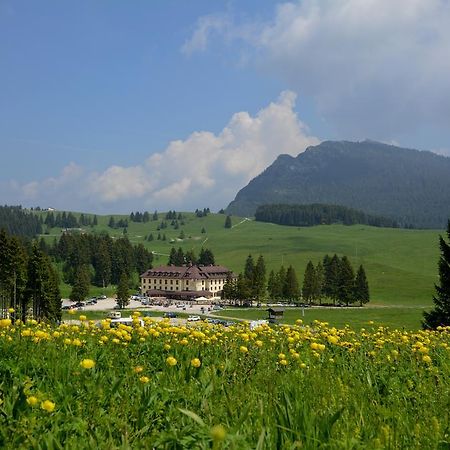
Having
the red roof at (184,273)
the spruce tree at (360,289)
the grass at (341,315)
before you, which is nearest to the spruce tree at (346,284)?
the spruce tree at (360,289)

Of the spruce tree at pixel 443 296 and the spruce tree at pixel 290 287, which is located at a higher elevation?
the spruce tree at pixel 443 296

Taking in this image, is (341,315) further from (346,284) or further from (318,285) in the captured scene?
(318,285)

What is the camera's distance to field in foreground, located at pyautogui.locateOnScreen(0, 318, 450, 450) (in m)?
3.91

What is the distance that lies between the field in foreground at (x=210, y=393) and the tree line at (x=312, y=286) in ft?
413

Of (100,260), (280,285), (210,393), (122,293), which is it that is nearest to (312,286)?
(280,285)

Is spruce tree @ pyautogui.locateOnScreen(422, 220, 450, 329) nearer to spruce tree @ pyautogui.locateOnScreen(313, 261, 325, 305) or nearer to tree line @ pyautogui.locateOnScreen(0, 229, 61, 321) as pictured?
tree line @ pyautogui.locateOnScreen(0, 229, 61, 321)

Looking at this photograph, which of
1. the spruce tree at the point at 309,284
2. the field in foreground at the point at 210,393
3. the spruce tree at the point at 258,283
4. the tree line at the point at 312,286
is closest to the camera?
the field in foreground at the point at 210,393

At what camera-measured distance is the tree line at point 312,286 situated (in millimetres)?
131250

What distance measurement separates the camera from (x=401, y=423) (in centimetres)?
472

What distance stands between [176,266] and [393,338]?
616ft

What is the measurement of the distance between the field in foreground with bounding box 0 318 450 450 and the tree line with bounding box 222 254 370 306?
125984 mm

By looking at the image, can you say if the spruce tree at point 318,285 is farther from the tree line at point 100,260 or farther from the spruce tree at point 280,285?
the tree line at point 100,260

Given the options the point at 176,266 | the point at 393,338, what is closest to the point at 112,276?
the point at 176,266

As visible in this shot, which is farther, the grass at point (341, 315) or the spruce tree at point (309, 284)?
the spruce tree at point (309, 284)
